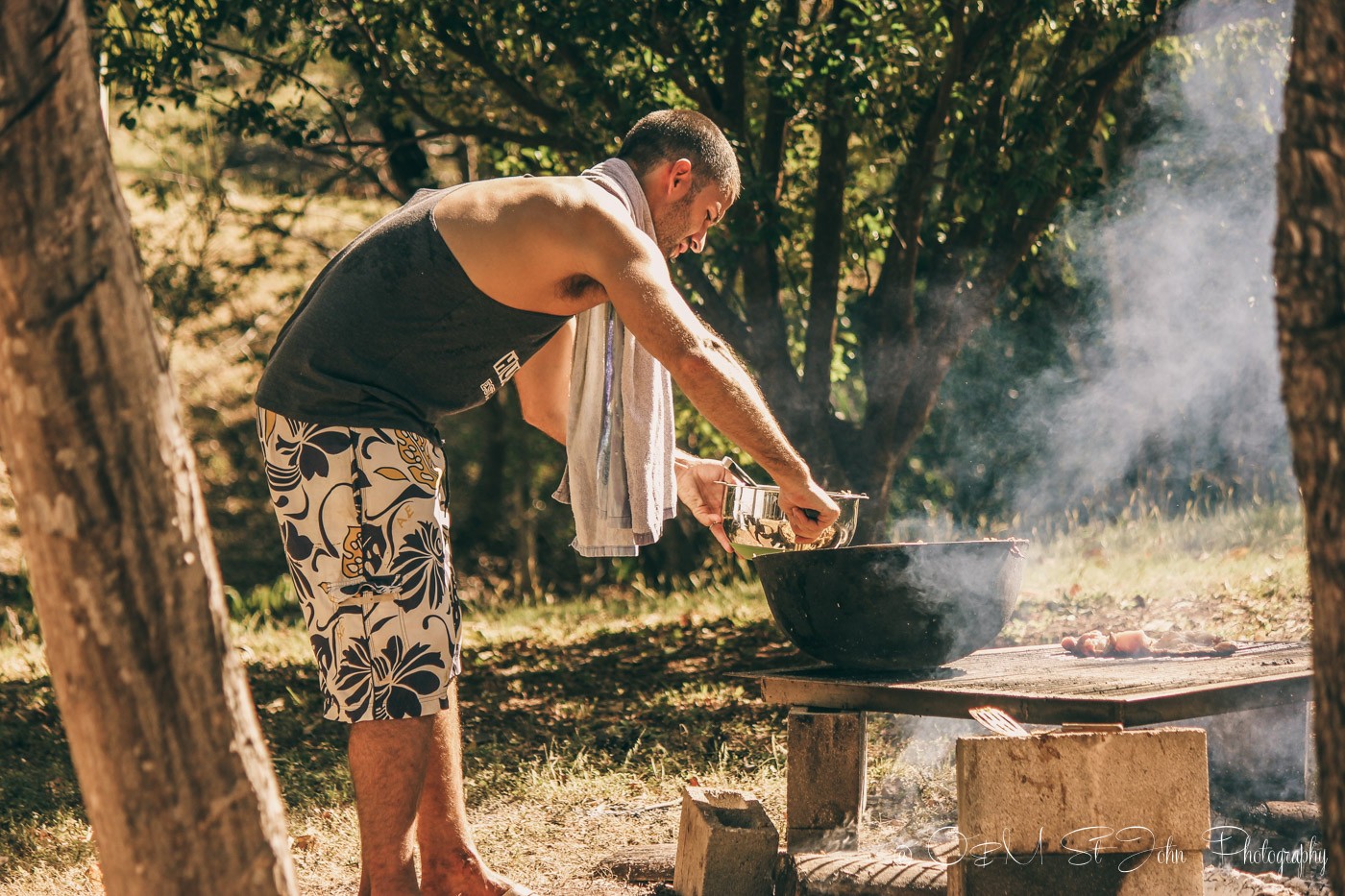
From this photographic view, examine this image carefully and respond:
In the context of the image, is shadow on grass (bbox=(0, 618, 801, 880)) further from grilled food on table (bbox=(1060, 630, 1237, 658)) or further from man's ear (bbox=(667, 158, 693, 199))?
man's ear (bbox=(667, 158, 693, 199))

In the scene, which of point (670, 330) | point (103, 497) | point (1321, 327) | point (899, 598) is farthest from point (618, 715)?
point (1321, 327)

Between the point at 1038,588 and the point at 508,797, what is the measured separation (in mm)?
3773

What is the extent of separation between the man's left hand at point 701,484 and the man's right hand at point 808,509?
0.49m

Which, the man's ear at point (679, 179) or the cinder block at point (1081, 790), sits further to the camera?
the man's ear at point (679, 179)

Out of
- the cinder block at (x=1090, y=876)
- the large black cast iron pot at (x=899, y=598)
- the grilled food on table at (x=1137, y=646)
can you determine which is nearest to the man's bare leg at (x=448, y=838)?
the large black cast iron pot at (x=899, y=598)

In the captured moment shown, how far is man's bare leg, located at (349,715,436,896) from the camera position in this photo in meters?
3.04

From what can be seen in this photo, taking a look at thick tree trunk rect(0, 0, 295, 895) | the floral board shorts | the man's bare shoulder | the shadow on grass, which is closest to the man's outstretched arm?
the man's bare shoulder

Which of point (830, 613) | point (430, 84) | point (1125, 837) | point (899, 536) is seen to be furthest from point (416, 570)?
point (899, 536)

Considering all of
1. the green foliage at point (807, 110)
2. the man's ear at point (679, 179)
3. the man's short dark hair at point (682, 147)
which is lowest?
the man's ear at point (679, 179)

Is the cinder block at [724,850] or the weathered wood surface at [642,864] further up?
the cinder block at [724,850]

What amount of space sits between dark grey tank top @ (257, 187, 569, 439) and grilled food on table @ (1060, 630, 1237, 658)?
1.88 metres

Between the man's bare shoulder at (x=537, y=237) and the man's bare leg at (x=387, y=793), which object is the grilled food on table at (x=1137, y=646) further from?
the man's bare leg at (x=387, y=793)

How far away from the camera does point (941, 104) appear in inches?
241

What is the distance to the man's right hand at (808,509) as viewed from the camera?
3225 millimetres
